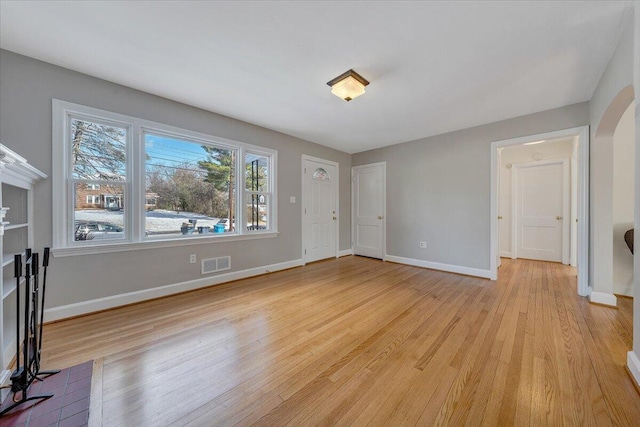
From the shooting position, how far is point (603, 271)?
8.66ft

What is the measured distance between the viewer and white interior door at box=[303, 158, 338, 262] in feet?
15.2

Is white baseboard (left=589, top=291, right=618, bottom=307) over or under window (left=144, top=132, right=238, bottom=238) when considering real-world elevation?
under

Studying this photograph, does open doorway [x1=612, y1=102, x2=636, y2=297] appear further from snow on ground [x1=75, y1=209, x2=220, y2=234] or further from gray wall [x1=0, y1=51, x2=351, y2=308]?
snow on ground [x1=75, y1=209, x2=220, y2=234]

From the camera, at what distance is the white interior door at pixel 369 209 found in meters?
5.05

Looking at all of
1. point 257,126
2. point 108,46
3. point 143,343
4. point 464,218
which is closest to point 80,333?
point 143,343

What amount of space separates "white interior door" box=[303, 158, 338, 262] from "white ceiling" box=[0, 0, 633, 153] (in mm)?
1827

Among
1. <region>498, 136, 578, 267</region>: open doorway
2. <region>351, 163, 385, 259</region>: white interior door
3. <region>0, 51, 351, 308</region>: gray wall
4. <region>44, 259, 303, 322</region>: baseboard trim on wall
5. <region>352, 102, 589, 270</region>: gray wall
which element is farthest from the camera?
<region>351, 163, 385, 259</region>: white interior door

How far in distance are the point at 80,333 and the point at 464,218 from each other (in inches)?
199

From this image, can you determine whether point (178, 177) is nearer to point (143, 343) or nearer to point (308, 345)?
point (143, 343)

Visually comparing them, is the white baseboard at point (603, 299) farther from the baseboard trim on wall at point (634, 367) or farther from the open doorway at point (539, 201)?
the open doorway at point (539, 201)

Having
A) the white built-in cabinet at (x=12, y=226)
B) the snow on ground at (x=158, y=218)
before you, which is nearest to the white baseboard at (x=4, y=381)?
the white built-in cabinet at (x=12, y=226)

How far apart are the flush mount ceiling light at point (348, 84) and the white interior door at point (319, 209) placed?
86.1 inches

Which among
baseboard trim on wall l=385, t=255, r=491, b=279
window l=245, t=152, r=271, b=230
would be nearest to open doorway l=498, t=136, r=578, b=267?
baseboard trim on wall l=385, t=255, r=491, b=279

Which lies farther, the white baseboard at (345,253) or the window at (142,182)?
the white baseboard at (345,253)
